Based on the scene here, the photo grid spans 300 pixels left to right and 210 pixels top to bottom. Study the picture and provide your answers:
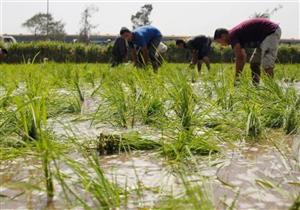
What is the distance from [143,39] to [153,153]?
13.9 ft

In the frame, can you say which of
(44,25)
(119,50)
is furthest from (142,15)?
(119,50)

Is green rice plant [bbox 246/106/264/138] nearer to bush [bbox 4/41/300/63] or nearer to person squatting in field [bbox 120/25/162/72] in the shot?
person squatting in field [bbox 120/25/162/72]

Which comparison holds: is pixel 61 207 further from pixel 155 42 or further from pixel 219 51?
pixel 219 51

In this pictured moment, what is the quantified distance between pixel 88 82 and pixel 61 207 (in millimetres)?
4006

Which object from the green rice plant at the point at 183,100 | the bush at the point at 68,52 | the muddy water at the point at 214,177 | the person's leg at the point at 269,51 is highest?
the person's leg at the point at 269,51

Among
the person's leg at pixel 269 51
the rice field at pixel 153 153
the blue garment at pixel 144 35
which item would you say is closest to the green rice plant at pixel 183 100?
the rice field at pixel 153 153

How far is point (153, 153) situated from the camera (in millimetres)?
1751

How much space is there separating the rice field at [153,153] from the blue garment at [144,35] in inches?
112

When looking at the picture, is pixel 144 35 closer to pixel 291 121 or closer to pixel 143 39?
pixel 143 39

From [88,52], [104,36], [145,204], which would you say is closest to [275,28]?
[145,204]

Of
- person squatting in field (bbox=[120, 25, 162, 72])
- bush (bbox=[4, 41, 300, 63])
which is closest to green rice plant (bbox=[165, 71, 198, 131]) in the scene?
person squatting in field (bbox=[120, 25, 162, 72])

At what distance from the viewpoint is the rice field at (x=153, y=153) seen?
115 cm

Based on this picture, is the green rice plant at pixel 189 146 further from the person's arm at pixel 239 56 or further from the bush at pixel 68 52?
the bush at pixel 68 52

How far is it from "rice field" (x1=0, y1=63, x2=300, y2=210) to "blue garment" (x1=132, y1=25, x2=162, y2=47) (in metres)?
2.85
